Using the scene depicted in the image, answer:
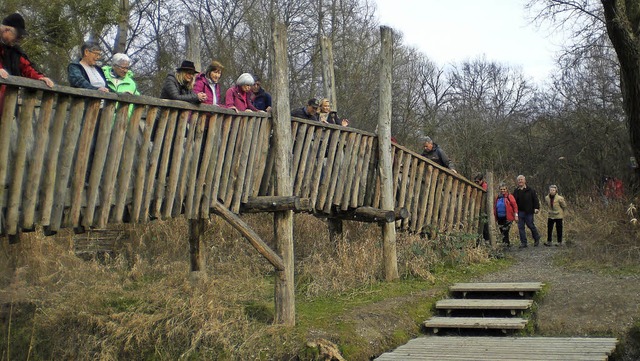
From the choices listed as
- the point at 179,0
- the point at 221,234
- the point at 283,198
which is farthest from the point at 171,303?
the point at 179,0

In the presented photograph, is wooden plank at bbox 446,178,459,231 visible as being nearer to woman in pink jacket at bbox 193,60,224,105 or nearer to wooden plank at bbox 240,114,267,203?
wooden plank at bbox 240,114,267,203

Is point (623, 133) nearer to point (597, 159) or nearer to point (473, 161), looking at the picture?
point (597, 159)

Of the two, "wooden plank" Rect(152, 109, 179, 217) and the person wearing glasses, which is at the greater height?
the person wearing glasses

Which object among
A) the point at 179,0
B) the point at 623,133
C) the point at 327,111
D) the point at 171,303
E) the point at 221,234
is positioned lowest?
the point at 171,303

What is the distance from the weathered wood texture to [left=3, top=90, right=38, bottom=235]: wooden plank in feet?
12.2

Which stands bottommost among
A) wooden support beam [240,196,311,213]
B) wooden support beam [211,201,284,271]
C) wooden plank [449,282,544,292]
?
wooden plank [449,282,544,292]

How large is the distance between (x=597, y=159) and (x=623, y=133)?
3.96 ft

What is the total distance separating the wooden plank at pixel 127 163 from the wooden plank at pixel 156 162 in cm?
21

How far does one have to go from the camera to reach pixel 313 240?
41.5 feet

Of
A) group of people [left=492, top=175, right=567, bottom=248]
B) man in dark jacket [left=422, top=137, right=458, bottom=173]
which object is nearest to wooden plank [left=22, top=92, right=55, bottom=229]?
man in dark jacket [left=422, top=137, right=458, bottom=173]

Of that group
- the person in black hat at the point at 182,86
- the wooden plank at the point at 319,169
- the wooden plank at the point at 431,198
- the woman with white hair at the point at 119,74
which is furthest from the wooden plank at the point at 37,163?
the wooden plank at the point at 431,198

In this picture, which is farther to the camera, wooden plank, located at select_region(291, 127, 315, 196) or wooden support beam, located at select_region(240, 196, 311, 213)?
wooden plank, located at select_region(291, 127, 315, 196)

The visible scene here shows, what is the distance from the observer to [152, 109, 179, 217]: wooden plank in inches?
290

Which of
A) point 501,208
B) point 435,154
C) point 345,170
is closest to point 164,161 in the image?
point 345,170
